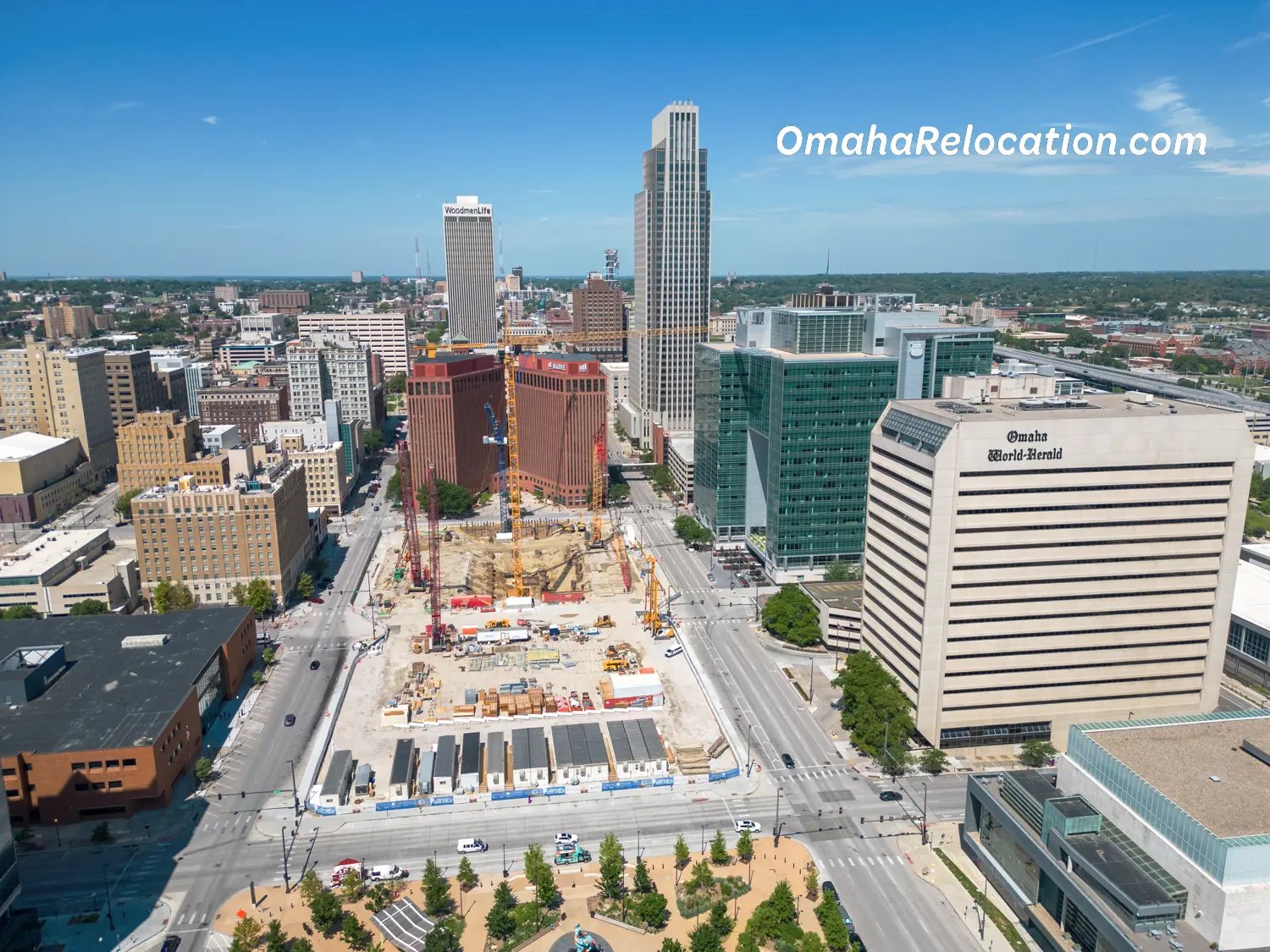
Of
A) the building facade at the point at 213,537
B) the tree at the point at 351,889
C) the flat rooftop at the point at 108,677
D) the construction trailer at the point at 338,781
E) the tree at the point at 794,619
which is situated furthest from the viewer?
the building facade at the point at 213,537

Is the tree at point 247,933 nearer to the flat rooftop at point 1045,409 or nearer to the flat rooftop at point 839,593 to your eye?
the flat rooftop at point 1045,409

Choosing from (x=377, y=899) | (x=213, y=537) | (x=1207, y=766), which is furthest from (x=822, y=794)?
(x=213, y=537)

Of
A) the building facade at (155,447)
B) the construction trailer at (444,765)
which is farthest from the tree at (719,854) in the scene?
the building facade at (155,447)

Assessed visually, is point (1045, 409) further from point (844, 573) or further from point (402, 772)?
point (402, 772)

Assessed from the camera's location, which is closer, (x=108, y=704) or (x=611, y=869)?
(x=611, y=869)

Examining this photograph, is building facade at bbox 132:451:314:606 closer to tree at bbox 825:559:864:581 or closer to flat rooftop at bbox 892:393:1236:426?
tree at bbox 825:559:864:581

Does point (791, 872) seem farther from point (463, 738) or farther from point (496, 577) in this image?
point (496, 577)

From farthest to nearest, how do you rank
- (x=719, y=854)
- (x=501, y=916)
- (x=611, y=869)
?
(x=719, y=854)
(x=611, y=869)
(x=501, y=916)
